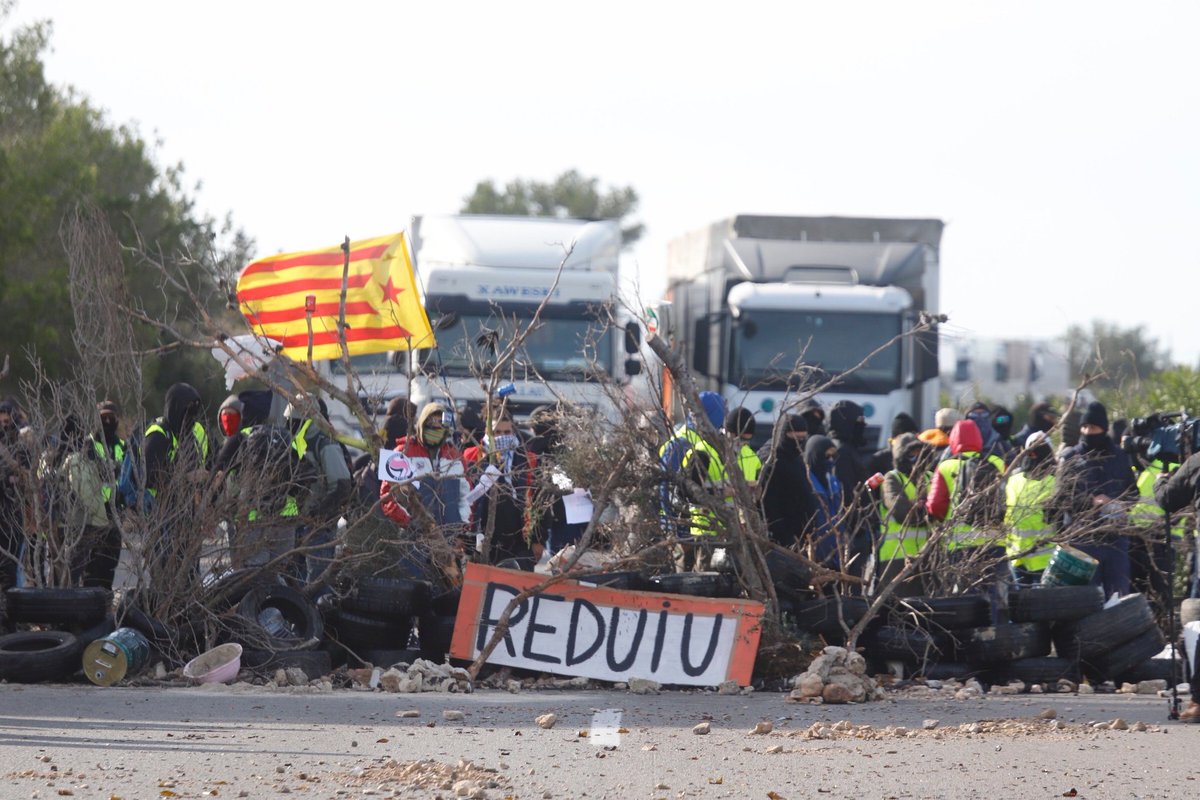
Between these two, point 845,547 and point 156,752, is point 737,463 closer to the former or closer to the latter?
point 845,547

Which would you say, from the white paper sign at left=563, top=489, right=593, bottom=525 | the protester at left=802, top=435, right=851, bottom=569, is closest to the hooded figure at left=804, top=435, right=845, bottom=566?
the protester at left=802, top=435, right=851, bottom=569

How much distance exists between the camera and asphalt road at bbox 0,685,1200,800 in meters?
7.14

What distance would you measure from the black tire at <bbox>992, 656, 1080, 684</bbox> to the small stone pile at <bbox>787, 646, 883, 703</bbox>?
1021 millimetres

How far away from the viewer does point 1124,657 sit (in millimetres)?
10805

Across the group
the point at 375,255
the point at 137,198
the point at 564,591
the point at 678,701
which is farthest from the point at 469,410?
the point at 137,198

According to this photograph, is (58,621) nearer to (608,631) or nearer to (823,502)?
(608,631)

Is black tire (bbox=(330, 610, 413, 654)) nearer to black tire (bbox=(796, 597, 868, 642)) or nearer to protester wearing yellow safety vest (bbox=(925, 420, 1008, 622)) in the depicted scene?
black tire (bbox=(796, 597, 868, 642))

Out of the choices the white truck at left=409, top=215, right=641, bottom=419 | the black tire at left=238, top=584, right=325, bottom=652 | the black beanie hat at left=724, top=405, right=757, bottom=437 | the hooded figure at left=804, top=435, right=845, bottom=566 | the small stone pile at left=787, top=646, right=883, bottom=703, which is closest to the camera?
the small stone pile at left=787, top=646, right=883, bottom=703

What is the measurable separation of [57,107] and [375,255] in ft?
84.7

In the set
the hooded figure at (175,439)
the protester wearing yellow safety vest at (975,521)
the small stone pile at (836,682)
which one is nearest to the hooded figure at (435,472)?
the hooded figure at (175,439)

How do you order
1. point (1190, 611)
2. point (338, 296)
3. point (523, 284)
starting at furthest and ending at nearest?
1. point (523, 284)
2. point (338, 296)
3. point (1190, 611)

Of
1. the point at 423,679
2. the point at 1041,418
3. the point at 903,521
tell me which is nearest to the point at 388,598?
the point at 423,679

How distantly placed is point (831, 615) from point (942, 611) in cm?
70

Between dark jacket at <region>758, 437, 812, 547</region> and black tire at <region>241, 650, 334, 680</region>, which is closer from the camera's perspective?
black tire at <region>241, 650, 334, 680</region>
